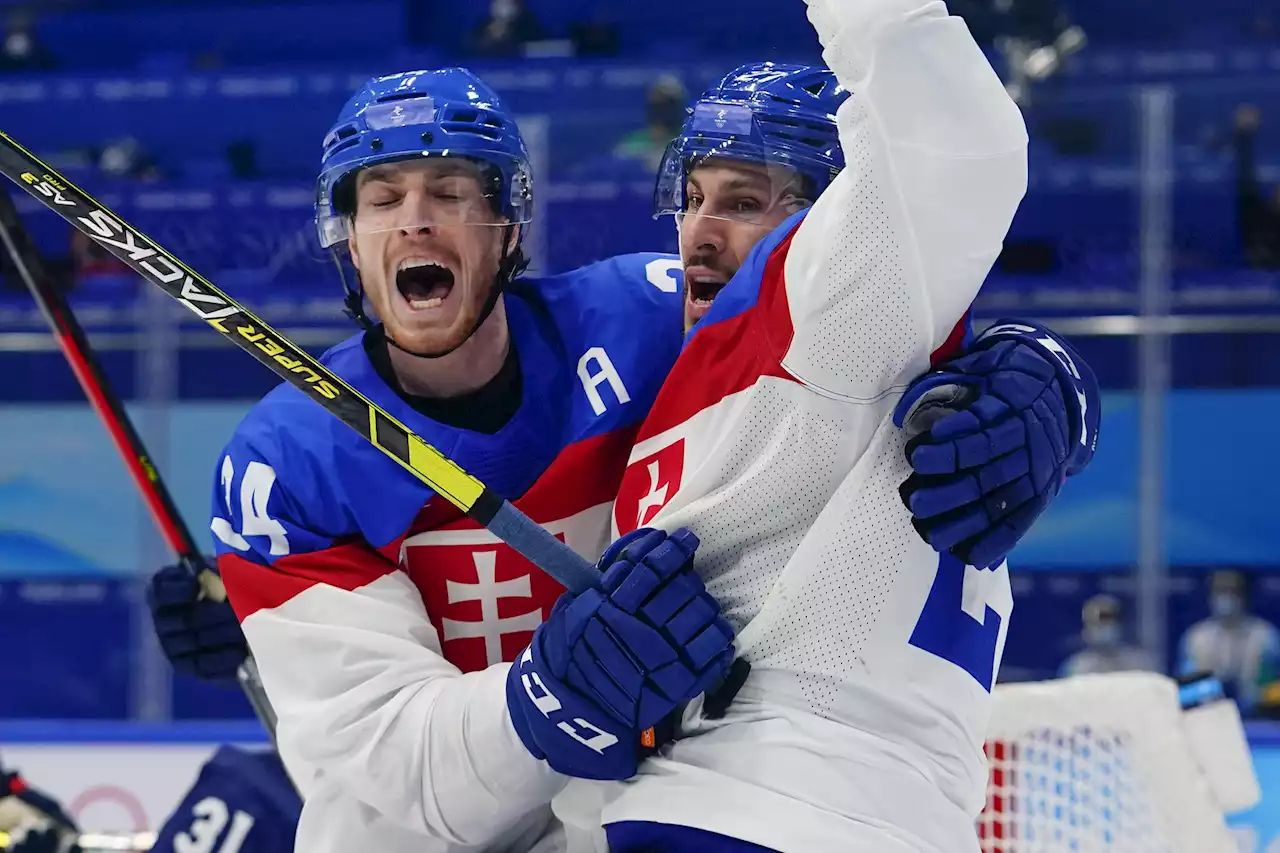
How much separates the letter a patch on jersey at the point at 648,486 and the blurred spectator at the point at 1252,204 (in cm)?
385

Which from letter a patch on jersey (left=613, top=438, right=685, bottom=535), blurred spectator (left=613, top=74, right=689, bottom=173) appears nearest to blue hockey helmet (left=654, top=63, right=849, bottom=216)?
letter a patch on jersey (left=613, top=438, right=685, bottom=535)

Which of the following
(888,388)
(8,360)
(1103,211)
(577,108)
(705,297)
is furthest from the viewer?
(577,108)

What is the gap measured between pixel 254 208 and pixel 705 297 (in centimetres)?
373

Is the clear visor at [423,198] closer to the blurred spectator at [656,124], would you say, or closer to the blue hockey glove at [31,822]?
the blue hockey glove at [31,822]

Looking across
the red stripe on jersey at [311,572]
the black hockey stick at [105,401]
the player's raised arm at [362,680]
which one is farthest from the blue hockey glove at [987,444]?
the black hockey stick at [105,401]

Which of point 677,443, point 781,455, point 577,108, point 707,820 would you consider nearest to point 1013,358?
point 781,455

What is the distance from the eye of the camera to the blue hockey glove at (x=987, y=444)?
1.40m

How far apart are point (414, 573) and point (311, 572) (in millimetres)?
125

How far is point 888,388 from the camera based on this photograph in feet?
4.87

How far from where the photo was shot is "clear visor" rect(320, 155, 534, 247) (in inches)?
71.3

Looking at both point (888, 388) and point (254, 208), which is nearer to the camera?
point (888, 388)

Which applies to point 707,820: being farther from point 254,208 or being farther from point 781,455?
point 254,208

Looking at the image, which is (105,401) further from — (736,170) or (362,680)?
(736,170)

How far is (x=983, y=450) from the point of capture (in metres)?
1.39
